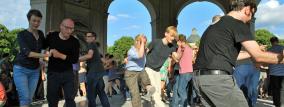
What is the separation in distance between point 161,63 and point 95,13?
49.4ft

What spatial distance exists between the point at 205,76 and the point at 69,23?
301 cm

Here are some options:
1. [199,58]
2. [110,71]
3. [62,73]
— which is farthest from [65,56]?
[110,71]

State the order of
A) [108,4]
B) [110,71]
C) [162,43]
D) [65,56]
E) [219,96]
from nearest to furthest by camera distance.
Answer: [219,96], [65,56], [162,43], [110,71], [108,4]

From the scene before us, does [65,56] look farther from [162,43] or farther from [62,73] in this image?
[162,43]

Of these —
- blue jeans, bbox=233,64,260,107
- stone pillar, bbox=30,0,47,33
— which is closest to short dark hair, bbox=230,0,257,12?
blue jeans, bbox=233,64,260,107

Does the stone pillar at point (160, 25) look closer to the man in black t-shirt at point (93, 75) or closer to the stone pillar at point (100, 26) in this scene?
the stone pillar at point (100, 26)

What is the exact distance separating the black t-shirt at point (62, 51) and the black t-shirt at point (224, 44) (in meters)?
2.80

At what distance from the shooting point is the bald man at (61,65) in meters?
6.13

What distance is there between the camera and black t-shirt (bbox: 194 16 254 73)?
149 inches

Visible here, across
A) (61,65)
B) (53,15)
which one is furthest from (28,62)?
(53,15)

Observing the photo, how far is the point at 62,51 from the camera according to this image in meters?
6.25

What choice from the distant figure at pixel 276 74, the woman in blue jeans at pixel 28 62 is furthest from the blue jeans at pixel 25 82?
the distant figure at pixel 276 74

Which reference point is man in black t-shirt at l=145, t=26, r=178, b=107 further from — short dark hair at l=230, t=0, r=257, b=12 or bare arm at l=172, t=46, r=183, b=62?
short dark hair at l=230, t=0, r=257, b=12

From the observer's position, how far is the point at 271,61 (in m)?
3.81
